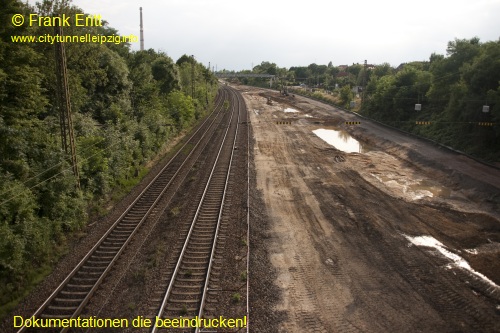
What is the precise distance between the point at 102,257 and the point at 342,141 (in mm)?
37755

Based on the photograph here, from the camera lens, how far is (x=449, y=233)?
730 inches

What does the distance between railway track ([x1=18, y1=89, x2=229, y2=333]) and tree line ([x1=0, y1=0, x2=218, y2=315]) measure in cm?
130

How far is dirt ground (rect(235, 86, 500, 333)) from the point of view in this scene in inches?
475

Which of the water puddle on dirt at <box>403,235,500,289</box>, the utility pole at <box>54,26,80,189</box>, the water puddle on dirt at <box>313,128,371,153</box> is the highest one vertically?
the utility pole at <box>54,26,80,189</box>

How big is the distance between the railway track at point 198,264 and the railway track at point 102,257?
261cm

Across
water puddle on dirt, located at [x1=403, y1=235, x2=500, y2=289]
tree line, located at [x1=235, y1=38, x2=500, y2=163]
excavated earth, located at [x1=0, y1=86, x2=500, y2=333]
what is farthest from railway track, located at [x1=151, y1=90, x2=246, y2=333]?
tree line, located at [x1=235, y1=38, x2=500, y2=163]

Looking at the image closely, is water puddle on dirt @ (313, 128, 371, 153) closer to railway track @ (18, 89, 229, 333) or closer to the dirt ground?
the dirt ground

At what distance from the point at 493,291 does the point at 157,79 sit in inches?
1752

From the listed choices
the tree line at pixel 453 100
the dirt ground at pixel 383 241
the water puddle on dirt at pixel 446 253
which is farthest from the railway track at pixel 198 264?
the tree line at pixel 453 100

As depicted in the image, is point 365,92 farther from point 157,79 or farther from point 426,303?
point 426,303

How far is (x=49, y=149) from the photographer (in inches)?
695

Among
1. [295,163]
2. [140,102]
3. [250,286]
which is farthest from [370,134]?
[250,286]

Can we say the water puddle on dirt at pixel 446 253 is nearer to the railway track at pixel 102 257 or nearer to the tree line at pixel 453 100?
the railway track at pixel 102 257

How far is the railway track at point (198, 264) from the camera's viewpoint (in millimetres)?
11828
